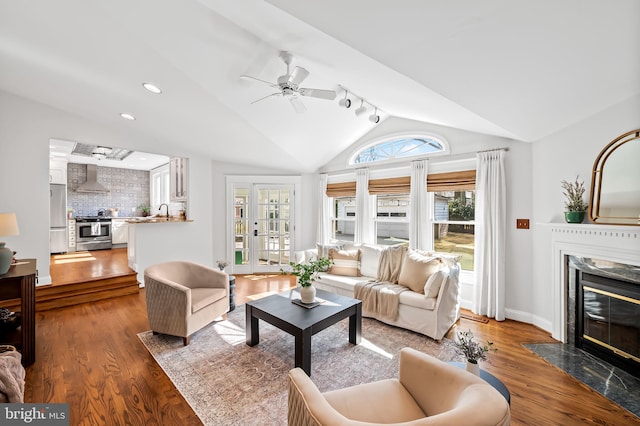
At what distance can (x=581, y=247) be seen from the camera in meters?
2.75

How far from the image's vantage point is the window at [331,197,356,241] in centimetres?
561

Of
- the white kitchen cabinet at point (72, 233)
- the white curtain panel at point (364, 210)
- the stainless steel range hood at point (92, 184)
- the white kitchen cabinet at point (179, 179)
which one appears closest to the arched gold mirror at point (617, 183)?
the white curtain panel at point (364, 210)

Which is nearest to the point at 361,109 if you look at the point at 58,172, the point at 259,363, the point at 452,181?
the point at 452,181

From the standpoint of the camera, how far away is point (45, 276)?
12.8 feet

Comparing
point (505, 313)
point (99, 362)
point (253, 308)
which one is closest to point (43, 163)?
point (99, 362)

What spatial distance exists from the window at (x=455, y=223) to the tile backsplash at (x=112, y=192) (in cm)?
831

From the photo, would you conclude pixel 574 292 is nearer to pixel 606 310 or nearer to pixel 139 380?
pixel 606 310

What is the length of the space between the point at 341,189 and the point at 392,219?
120 centimetres

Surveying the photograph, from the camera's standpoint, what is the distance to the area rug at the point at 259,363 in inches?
78.4

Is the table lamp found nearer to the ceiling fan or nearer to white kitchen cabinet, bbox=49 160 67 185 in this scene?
the ceiling fan

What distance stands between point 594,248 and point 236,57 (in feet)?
13.0

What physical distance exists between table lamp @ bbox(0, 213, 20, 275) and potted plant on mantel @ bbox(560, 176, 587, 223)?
5.40 meters

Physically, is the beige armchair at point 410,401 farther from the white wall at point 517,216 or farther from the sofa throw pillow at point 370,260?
the white wall at point 517,216

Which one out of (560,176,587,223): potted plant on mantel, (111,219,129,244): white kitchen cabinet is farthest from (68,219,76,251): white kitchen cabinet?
(560,176,587,223): potted plant on mantel
